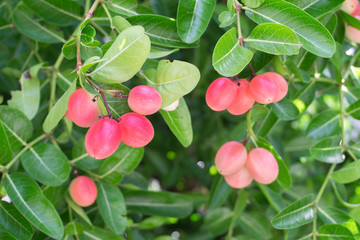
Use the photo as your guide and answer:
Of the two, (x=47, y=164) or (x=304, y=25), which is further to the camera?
(x=47, y=164)

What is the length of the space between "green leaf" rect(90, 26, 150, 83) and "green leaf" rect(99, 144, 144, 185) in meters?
0.38

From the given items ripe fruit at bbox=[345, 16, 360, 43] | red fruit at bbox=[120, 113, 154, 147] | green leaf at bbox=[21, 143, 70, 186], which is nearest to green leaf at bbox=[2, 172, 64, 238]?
green leaf at bbox=[21, 143, 70, 186]

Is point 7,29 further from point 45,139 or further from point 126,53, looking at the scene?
point 126,53

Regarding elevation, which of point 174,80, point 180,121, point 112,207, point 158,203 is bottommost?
point 158,203

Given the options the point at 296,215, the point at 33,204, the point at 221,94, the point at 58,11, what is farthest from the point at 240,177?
the point at 58,11

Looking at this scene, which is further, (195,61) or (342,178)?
(195,61)

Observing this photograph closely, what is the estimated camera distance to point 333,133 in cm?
126

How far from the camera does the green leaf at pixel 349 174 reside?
1132 millimetres

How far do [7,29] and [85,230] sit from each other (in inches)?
25.9

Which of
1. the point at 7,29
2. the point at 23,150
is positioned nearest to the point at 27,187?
the point at 23,150

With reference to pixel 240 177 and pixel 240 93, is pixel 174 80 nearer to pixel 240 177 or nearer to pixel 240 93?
pixel 240 93

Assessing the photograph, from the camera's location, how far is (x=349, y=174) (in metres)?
1.15

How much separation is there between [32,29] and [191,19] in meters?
0.56

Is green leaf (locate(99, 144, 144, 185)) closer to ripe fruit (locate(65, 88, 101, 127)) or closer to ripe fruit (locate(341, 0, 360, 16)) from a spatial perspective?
ripe fruit (locate(65, 88, 101, 127))
